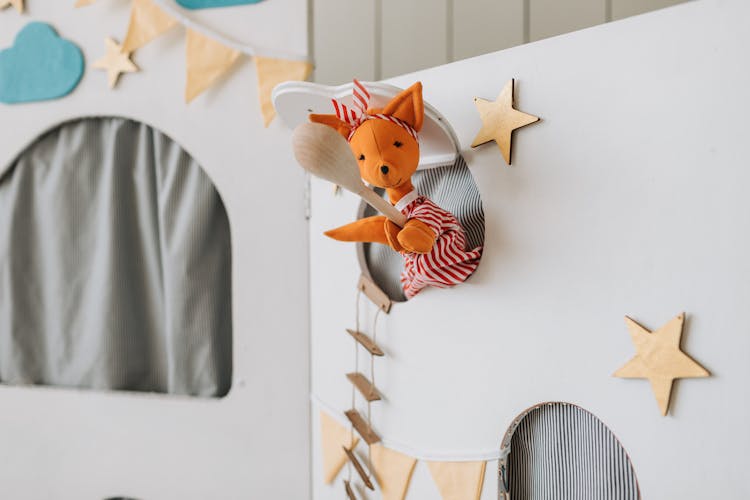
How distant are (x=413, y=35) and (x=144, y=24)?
0.55 m

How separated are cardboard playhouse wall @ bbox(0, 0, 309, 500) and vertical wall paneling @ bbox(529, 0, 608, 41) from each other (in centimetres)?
43

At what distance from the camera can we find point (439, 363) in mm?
746

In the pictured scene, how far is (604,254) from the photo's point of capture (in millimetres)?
590

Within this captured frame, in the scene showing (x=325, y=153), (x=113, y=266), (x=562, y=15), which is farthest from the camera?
(x=113, y=266)

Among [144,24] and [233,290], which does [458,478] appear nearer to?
[233,290]

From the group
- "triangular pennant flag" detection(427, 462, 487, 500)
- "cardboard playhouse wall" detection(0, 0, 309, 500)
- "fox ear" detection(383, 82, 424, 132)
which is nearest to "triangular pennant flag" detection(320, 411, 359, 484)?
"cardboard playhouse wall" detection(0, 0, 309, 500)

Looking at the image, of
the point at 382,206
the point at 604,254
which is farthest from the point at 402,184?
the point at 604,254

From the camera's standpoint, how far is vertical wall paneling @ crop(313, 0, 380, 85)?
101 centimetres

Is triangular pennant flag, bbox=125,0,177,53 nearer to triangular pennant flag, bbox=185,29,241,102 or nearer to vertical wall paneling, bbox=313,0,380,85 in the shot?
triangular pennant flag, bbox=185,29,241,102

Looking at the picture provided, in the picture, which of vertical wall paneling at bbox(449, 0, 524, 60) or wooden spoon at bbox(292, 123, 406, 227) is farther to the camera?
vertical wall paneling at bbox(449, 0, 524, 60)

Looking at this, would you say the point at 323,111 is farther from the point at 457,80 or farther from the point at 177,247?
the point at 177,247

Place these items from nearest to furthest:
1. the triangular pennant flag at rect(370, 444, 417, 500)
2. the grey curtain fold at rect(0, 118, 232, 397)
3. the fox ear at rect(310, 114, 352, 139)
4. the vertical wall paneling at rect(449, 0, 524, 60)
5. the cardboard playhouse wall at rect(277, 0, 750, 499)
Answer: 1. the cardboard playhouse wall at rect(277, 0, 750, 499)
2. the fox ear at rect(310, 114, 352, 139)
3. the triangular pennant flag at rect(370, 444, 417, 500)
4. the vertical wall paneling at rect(449, 0, 524, 60)
5. the grey curtain fold at rect(0, 118, 232, 397)

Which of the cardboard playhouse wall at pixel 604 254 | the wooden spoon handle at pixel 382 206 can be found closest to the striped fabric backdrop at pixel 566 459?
the cardboard playhouse wall at pixel 604 254

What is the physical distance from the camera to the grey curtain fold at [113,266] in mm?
1073
